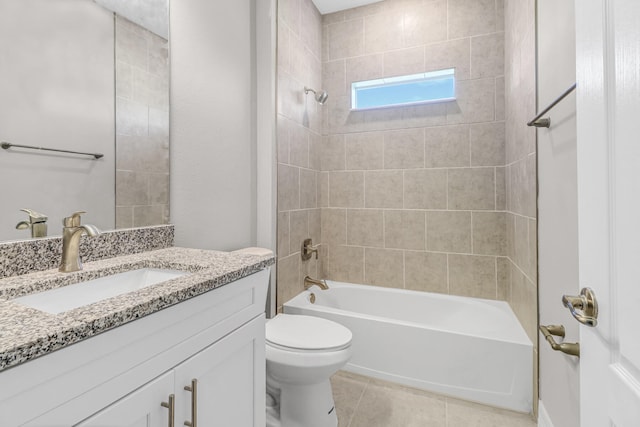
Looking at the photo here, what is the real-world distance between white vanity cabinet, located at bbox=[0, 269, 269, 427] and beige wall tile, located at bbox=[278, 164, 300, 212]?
107cm

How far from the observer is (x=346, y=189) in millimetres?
2742

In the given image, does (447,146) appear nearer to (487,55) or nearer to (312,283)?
(487,55)

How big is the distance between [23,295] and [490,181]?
2602mm

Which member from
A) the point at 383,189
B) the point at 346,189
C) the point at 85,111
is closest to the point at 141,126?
the point at 85,111

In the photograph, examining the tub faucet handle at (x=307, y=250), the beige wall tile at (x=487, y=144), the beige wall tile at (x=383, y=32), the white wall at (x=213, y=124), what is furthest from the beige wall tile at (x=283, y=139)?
the beige wall tile at (x=487, y=144)

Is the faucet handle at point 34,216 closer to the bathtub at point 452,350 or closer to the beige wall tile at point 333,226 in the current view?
the bathtub at point 452,350

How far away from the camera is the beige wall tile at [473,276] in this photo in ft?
7.61

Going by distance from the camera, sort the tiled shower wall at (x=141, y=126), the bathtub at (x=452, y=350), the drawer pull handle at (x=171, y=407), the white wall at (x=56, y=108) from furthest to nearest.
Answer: the bathtub at (x=452, y=350) < the tiled shower wall at (x=141, y=126) < the white wall at (x=56, y=108) < the drawer pull handle at (x=171, y=407)

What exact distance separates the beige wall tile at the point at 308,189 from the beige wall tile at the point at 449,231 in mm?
970

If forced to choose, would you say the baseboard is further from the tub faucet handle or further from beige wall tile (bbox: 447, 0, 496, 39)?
beige wall tile (bbox: 447, 0, 496, 39)

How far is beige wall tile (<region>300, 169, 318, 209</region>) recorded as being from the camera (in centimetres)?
244

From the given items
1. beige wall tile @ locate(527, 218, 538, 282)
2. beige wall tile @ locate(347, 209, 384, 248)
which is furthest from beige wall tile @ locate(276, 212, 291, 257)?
beige wall tile @ locate(527, 218, 538, 282)

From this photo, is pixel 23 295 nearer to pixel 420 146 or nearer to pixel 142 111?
pixel 142 111

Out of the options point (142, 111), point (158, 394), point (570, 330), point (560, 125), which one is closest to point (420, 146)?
point (560, 125)
